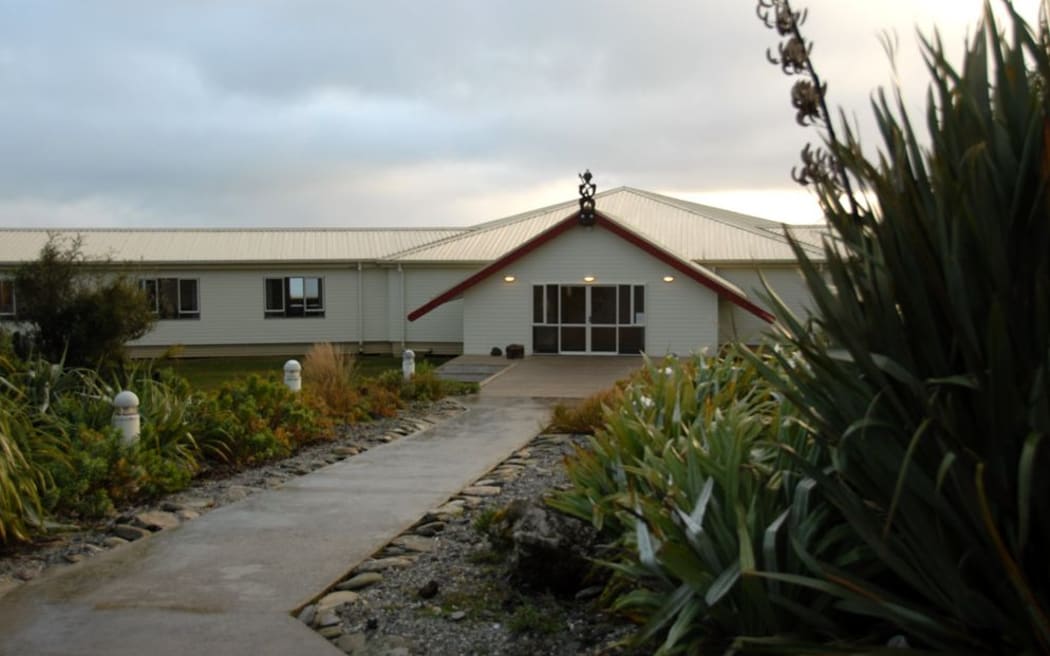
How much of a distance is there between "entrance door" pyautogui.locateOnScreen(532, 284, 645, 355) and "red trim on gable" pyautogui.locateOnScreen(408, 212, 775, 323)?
3.64 ft

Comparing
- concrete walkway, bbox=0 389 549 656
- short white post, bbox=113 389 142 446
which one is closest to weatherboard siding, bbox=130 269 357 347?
concrete walkway, bbox=0 389 549 656

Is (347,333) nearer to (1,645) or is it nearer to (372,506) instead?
(372,506)

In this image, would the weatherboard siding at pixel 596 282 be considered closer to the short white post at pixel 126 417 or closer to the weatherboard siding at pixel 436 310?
the weatherboard siding at pixel 436 310

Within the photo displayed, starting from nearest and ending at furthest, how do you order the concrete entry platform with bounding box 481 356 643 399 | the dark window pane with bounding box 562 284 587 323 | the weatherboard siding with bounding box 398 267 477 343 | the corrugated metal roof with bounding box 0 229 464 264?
the concrete entry platform with bounding box 481 356 643 399 < the dark window pane with bounding box 562 284 587 323 < the weatherboard siding with bounding box 398 267 477 343 < the corrugated metal roof with bounding box 0 229 464 264

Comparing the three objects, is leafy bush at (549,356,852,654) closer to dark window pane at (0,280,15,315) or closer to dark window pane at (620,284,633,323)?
dark window pane at (620,284,633,323)

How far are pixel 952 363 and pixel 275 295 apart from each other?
3105cm

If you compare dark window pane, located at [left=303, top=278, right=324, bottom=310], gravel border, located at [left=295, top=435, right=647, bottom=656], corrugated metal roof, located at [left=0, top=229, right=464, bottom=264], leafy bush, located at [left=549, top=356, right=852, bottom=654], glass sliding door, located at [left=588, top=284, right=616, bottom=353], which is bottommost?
gravel border, located at [left=295, top=435, right=647, bottom=656]

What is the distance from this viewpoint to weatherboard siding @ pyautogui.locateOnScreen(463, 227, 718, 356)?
28234mm

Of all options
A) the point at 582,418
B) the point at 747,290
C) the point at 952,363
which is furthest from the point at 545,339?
the point at 952,363

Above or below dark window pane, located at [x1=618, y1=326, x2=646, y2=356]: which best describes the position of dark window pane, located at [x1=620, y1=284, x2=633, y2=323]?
above

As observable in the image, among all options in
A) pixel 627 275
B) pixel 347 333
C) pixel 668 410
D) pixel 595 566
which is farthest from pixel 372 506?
pixel 347 333

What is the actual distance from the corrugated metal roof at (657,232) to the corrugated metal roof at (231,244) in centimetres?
201

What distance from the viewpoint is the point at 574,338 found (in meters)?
29.1

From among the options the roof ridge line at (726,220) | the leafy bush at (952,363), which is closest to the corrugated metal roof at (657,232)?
the roof ridge line at (726,220)
